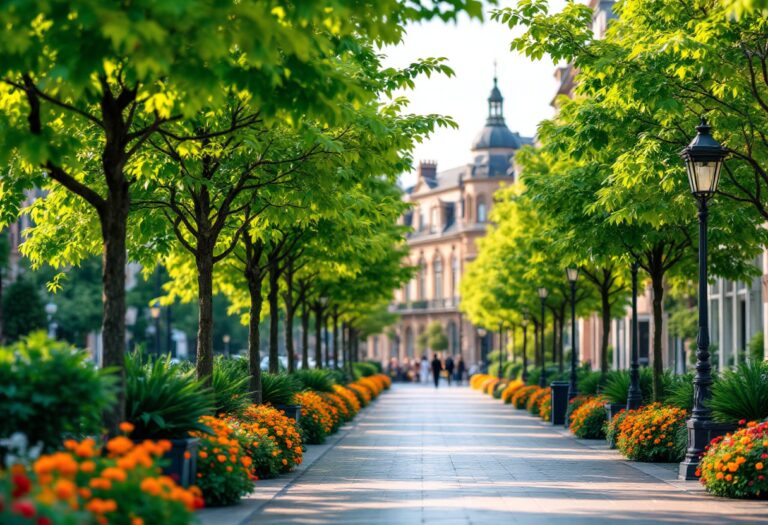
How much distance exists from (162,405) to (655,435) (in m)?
9.72

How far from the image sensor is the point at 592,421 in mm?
26766

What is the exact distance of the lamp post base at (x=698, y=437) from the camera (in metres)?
17.2

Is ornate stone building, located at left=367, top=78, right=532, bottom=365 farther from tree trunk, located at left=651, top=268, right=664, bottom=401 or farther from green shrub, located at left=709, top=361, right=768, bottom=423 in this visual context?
green shrub, located at left=709, top=361, right=768, bottom=423

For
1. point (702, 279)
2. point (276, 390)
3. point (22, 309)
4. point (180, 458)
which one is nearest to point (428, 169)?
point (22, 309)

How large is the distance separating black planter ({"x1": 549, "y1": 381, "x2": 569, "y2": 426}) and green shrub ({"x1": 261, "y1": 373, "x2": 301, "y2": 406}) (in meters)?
11.8

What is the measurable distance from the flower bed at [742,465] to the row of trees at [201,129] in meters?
5.40

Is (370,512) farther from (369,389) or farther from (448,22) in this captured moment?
(369,389)

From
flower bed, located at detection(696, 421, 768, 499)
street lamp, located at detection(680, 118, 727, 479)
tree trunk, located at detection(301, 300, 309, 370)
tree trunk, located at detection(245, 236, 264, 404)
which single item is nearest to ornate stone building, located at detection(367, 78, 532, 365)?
tree trunk, located at detection(301, 300, 309, 370)

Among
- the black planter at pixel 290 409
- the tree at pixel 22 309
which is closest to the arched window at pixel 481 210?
the tree at pixel 22 309

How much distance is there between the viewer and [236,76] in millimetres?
10469

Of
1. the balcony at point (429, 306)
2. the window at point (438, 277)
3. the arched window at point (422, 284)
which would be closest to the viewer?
the balcony at point (429, 306)

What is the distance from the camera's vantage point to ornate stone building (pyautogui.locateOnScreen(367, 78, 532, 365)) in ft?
376

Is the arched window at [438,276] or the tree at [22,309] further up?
the arched window at [438,276]

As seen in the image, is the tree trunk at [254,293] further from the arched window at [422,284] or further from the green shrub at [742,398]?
the arched window at [422,284]
